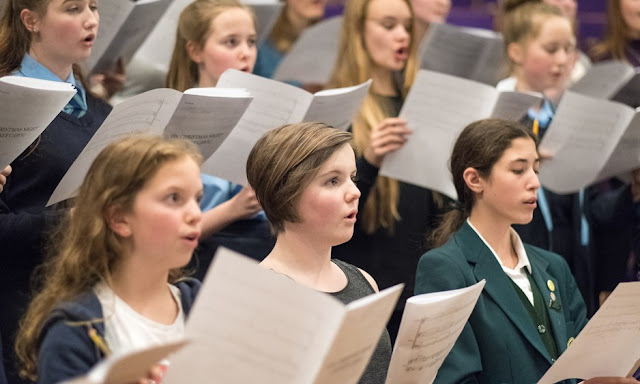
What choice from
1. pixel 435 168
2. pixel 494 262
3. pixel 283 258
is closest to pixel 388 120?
pixel 435 168

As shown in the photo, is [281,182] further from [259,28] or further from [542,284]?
[259,28]

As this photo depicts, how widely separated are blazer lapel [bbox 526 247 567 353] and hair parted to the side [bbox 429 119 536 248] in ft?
0.78

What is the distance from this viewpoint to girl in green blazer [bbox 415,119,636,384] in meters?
2.91

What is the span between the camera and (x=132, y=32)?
371 centimetres

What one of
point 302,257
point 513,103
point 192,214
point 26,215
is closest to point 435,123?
point 513,103

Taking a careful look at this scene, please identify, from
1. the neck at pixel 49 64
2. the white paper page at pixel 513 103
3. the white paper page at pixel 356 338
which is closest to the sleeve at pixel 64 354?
the white paper page at pixel 356 338

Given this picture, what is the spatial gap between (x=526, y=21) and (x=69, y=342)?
9.38ft

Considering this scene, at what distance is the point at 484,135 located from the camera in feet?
10.4

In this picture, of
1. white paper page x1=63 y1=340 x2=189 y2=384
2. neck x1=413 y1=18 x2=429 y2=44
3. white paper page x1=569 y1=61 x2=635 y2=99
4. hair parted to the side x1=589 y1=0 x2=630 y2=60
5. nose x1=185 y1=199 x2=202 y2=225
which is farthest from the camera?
hair parted to the side x1=589 y1=0 x2=630 y2=60

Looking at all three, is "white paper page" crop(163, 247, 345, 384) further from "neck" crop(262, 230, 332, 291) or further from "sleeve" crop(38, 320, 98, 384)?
"neck" crop(262, 230, 332, 291)

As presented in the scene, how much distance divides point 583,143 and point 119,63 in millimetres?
1683

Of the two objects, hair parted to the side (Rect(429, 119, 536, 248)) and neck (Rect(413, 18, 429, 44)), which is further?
neck (Rect(413, 18, 429, 44))

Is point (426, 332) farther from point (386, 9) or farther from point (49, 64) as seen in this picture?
point (386, 9)

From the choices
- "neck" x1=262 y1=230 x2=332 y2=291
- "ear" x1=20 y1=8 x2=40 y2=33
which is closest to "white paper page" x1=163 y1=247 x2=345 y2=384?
"neck" x1=262 y1=230 x2=332 y2=291
